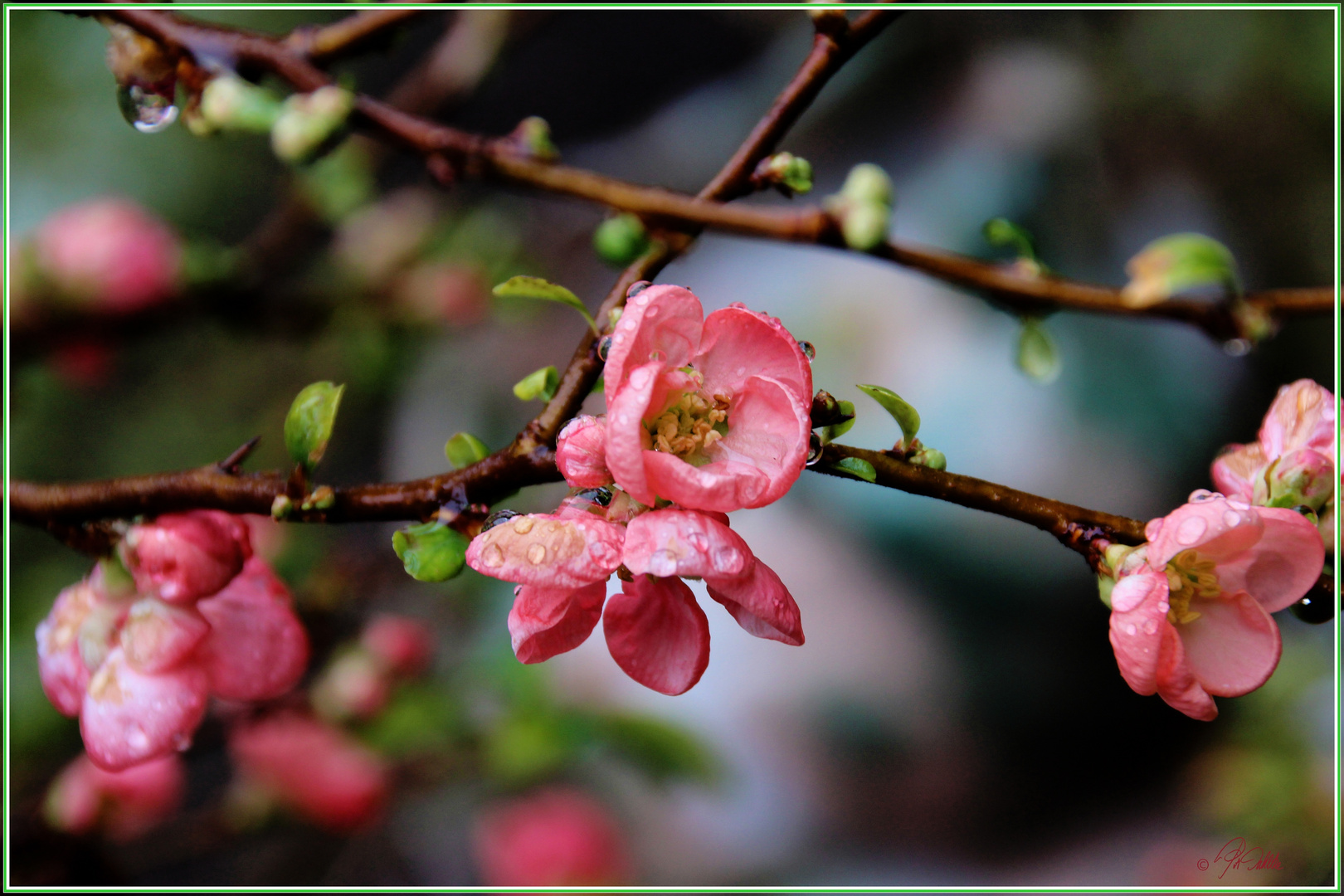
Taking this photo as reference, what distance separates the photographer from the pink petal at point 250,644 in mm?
397

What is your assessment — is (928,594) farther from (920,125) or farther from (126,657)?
(126,657)

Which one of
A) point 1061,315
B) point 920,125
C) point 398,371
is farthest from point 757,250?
point 398,371

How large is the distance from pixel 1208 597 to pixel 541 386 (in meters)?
0.28

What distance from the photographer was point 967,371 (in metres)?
1.08

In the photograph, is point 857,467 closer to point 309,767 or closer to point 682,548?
point 682,548

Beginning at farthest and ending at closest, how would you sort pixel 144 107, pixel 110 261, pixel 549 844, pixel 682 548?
pixel 549 844, pixel 110 261, pixel 144 107, pixel 682 548

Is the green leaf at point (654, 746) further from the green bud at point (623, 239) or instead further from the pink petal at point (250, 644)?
the green bud at point (623, 239)

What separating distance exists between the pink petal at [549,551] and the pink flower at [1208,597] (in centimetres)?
19

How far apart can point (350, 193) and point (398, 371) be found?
26 centimetres

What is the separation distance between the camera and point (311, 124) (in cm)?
41

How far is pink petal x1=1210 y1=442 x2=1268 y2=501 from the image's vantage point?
0.35m

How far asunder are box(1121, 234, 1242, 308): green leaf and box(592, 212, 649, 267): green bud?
0.21 metres

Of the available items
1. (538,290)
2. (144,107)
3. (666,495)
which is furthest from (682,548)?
(144,107)

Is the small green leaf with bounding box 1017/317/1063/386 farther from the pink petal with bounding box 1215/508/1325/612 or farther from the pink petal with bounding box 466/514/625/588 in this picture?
the pink petal with bounding box 466/514/625/588
